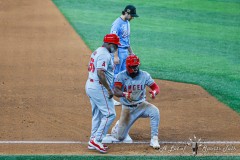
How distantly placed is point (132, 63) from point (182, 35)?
39.4 ft

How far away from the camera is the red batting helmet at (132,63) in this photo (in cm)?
1066

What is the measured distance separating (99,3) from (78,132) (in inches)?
695

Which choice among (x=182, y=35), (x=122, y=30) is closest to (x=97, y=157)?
(x=122, y=30)

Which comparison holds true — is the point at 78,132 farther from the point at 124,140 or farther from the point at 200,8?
the point at 200,8

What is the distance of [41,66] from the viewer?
56.1 ft

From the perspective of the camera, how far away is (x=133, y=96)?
1105cm

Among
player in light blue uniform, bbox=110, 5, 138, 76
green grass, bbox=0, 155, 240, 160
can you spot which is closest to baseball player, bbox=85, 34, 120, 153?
green grass, bbox=0, 155, 240, 160

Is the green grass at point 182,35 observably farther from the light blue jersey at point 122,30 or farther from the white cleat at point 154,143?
the white cleat at point 154,143

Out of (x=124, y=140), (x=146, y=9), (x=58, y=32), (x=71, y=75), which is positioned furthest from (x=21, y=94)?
(x=146, y=9)

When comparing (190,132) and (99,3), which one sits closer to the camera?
(190,132)

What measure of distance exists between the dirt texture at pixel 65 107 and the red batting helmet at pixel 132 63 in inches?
52.5

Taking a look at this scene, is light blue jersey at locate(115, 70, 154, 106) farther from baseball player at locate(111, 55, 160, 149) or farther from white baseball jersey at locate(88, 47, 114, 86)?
white baseball jersey at locate(88, 47, 114, 86)

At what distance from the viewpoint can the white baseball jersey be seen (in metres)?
10.4

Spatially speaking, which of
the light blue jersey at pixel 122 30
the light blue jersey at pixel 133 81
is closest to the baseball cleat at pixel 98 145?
the light blue jersey at pixel 133 81
